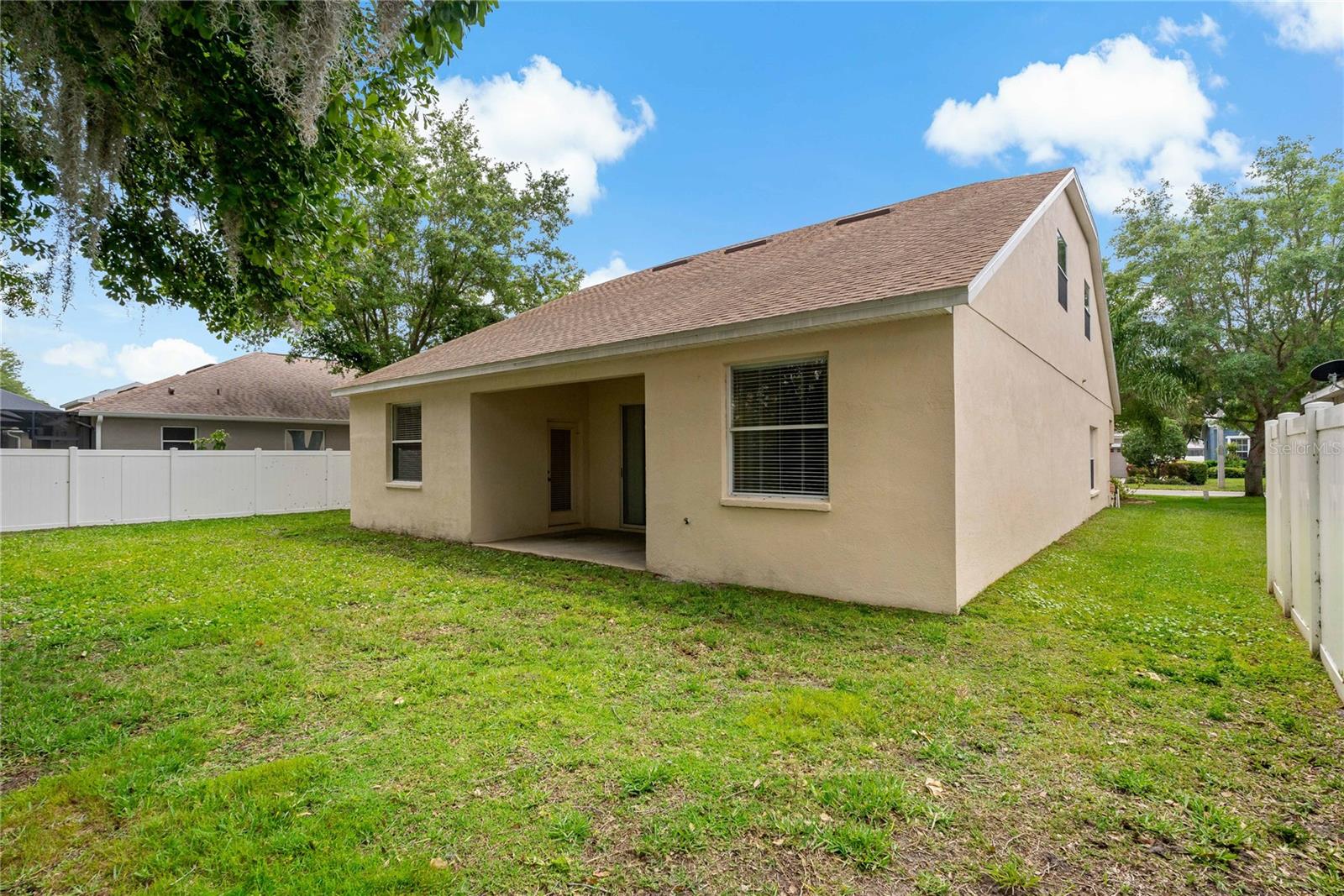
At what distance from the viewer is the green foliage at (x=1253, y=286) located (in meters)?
17.2

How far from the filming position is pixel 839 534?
626 centimetres

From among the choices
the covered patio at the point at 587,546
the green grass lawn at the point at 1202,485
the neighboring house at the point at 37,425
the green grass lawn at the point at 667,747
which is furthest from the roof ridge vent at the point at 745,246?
the green grass lawn at the point at 1202,485

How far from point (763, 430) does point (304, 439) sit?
20.1m

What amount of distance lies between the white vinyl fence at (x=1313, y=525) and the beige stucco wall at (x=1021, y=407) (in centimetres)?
231

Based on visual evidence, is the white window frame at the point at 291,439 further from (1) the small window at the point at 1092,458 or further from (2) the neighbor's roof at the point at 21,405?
(1) the small window at the point at 1092,458

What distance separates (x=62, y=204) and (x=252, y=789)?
3764 mm

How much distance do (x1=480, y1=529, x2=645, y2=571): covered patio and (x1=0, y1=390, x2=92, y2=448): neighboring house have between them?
57.4 feet

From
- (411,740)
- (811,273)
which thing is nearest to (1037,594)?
(811,273)

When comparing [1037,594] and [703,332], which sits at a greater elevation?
[703,332]

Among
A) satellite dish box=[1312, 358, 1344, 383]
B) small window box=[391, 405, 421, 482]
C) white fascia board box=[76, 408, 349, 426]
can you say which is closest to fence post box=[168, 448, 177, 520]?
white fascia board box=[76, 408, 349, 426]

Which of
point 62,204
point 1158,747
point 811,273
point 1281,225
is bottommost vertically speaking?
point 1158,747

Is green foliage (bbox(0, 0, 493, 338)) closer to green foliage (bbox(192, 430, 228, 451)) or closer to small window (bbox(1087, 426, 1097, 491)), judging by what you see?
green foliage (bbox(192, 430, 228, 451))

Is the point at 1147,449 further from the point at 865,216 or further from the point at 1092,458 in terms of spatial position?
the point at 865,216

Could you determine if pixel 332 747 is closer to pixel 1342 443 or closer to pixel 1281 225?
pixel 1342 443
